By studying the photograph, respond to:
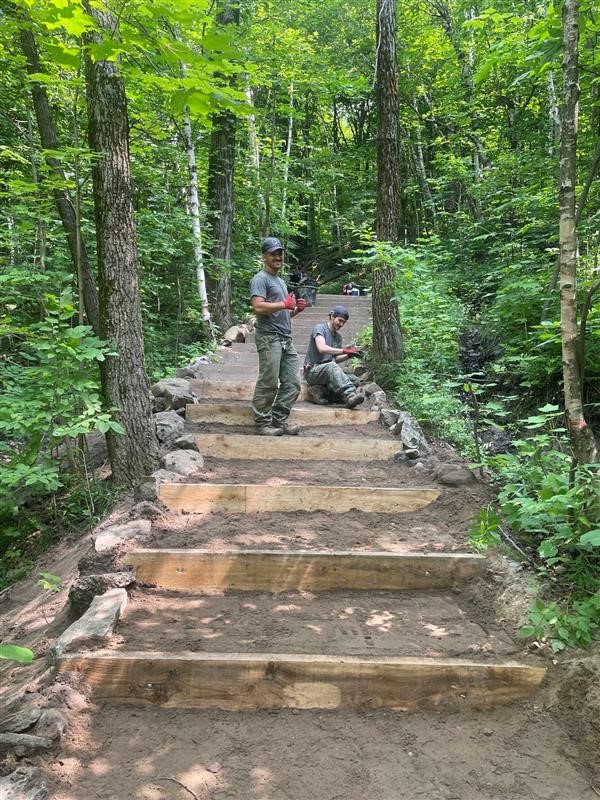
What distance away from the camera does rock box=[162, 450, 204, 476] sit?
457 centimetres

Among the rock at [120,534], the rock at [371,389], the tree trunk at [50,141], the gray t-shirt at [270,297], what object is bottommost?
the rock at [120,534]

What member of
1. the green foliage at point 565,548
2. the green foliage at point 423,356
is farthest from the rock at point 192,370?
the green foliage at point 565,548

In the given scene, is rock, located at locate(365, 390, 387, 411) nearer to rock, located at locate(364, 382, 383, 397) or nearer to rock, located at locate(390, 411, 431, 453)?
rock, located at locate(364, 382, 383, 397)

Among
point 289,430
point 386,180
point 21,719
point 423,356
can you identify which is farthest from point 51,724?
point 386,180

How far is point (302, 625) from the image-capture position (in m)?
2.78

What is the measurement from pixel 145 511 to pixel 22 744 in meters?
1.93

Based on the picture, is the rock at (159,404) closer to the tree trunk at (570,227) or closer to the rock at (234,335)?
the rock at (234,335)

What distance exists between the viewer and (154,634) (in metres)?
2.65

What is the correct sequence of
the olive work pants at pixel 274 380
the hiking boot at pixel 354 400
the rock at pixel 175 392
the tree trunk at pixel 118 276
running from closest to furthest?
the tree trunk at pixel 118 276, the olive work pants at pixel 274 380, the rock at pixel 175 392, the hiking boot at pixel 354 400

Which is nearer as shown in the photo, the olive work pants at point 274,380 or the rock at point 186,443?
the rock at point 186,443

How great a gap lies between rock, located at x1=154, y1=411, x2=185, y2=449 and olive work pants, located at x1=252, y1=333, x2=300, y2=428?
0.83 meters

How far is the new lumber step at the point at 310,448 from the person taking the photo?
522 centimetres

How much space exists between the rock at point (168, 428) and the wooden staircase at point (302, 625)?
0.95 m

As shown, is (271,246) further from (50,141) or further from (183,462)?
(50,141)
